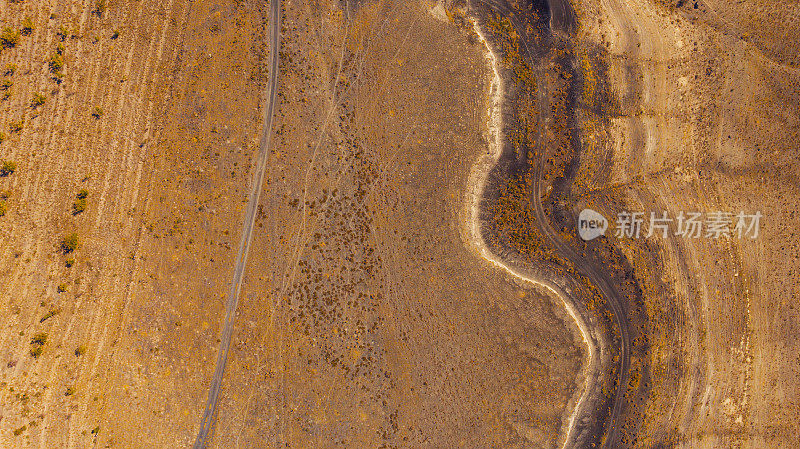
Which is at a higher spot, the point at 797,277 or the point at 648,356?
the point at 797,277

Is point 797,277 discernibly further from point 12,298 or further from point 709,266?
point 12,298

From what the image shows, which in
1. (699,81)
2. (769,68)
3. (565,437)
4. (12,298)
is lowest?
(565,437)

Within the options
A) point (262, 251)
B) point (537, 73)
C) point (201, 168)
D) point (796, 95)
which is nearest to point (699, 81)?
point (796, 95)

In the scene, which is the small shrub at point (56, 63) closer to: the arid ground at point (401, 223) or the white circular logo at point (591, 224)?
the arid ground at point (401, 223)

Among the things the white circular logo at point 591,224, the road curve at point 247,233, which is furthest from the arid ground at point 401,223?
the white circular logo at point 591,224

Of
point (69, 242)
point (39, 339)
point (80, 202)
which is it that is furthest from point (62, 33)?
point (39, 339)

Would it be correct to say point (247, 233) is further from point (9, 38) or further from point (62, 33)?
point (9, 38)
